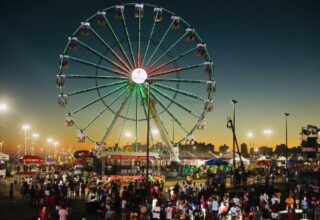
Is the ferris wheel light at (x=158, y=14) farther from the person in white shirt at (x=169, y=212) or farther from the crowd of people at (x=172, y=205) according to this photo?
the person in white shirt at (x=169, y=212)

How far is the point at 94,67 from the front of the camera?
43.1m

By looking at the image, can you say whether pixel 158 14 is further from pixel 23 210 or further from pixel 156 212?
pixel 156 212

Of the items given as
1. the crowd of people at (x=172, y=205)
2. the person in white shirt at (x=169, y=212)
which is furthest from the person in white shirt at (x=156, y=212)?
the person in white shirt at (x=169, y=212)

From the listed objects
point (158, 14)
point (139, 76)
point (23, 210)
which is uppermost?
point (158, 14)

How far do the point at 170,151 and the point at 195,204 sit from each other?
2190cm

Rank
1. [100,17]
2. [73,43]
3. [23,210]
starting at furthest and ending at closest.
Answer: [100,17] < [73,43] < [23,210]

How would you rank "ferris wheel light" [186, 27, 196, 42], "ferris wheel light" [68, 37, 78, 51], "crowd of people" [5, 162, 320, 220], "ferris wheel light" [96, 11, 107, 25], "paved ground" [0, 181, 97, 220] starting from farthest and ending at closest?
1. "ferris wheel light" [186, 27, 196, 42]
2. "ferris wheel light" [96, 11, 107, 25]
3. "ferris wheel light" [68, 37, 78, 51]
4. "paved ground" [0, 181, 97, 220]
5. "crowd of people" [5, 162, 320, 220]

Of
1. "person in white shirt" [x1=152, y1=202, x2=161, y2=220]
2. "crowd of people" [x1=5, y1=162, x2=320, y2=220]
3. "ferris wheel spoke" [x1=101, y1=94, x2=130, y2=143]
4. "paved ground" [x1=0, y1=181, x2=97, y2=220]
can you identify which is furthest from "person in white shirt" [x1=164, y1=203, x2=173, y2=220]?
"ferris wheel spoke" [x1=101, y1=94, x2=130, y2=143]

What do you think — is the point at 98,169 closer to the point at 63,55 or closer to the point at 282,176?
the point at 63,55

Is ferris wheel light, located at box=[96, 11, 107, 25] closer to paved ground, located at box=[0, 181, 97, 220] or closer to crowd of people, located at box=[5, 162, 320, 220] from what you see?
crowd of people, located at box=[5, 162, 320, 220]

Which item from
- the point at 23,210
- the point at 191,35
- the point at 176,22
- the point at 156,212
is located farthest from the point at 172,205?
the point at 176,22

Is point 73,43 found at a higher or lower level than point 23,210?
higher

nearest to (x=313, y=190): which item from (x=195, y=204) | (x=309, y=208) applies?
(x=309, y=208)

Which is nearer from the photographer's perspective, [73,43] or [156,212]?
[156,212]
